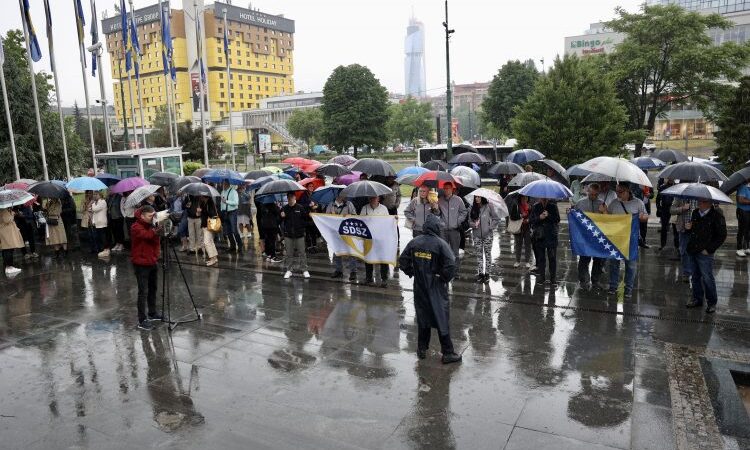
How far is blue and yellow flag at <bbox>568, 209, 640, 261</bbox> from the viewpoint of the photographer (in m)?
9.23

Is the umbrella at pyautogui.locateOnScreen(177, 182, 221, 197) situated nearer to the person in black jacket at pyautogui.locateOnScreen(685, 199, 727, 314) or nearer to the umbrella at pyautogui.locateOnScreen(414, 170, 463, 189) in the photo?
the umbrella at pyautogui.locateOnScreen(414, 170, 463, 189)

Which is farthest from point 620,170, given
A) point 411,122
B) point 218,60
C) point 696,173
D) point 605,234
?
point 218,60

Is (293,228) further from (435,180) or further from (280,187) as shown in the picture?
(435,180)

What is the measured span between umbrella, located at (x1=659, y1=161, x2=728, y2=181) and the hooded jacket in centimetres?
908

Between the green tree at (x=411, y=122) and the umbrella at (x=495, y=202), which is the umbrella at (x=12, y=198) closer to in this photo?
the umbrella at (x=495, y=202)

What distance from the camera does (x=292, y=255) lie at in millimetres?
11094

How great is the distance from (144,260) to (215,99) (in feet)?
392

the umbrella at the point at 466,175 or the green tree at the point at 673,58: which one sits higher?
the green tree at the point at 673,58

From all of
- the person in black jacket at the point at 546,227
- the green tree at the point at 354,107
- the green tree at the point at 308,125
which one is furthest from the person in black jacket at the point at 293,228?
the green tree at the point at 308,125

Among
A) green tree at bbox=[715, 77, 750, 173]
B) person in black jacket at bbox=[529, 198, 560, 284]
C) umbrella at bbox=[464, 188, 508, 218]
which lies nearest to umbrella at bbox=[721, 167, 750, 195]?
person in black jacket at bbox=[529, 198, 560, 284]

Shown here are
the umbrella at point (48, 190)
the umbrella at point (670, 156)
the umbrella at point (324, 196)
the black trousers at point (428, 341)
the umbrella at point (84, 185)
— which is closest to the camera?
the black trousers at point (428, 341)

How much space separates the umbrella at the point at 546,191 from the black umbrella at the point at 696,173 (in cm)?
232

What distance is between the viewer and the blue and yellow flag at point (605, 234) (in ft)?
30.3

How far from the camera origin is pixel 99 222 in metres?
13.6
